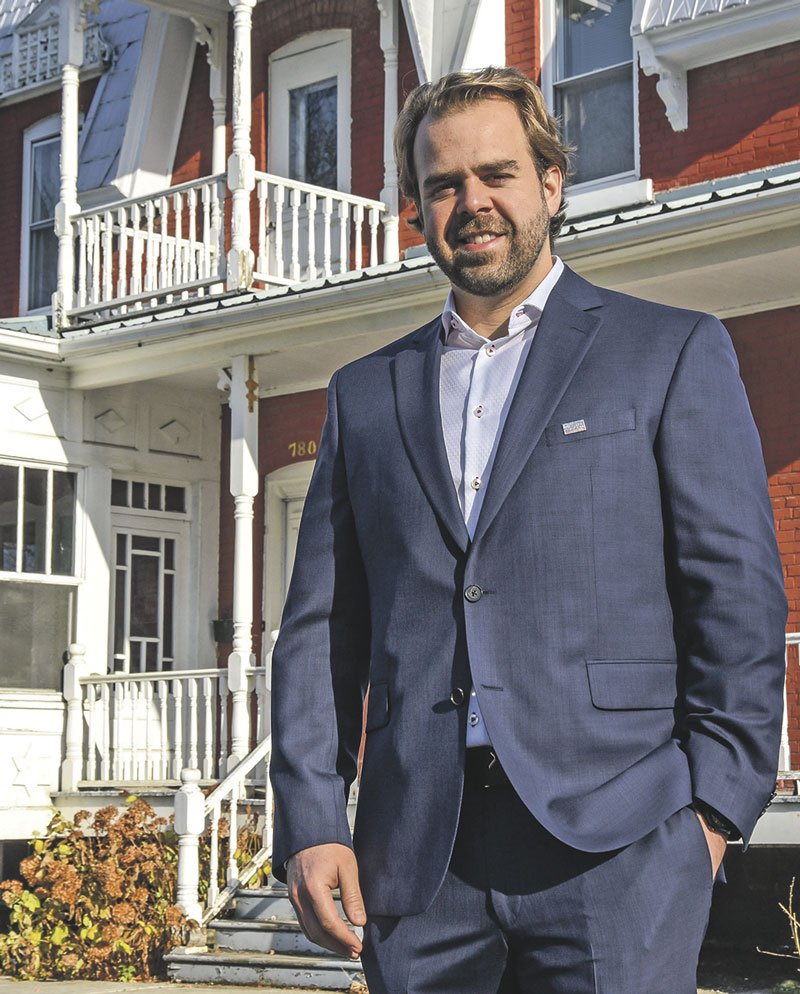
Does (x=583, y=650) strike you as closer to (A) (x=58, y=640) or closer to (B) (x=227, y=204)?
(A) (x=58, y=640)

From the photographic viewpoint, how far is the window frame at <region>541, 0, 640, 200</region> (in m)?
12.0

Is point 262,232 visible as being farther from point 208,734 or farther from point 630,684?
point 630,684

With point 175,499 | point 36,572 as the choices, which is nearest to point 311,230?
point 175,499

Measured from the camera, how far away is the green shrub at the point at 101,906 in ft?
34.2

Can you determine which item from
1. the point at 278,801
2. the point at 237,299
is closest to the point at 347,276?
the point at 237,299

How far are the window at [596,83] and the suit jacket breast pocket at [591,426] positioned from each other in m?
9.86

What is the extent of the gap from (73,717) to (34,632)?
0.74 m

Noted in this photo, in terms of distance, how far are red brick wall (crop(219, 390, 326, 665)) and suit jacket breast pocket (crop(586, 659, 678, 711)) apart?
11.1 meters

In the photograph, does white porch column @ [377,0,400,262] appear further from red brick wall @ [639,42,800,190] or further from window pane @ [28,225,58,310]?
window pane @ [28,225,58,310]

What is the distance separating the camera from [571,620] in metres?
2.57

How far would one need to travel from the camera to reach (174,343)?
12.4 meters

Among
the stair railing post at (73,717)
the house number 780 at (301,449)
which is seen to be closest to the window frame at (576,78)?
the house number 780 at (301,449)

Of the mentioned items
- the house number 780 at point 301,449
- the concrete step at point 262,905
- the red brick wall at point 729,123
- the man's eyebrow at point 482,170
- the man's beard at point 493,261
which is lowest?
the concrete step at point 262,905

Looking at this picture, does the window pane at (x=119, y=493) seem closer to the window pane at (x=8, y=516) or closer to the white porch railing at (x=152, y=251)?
the window pane at (x=8, y=516)
